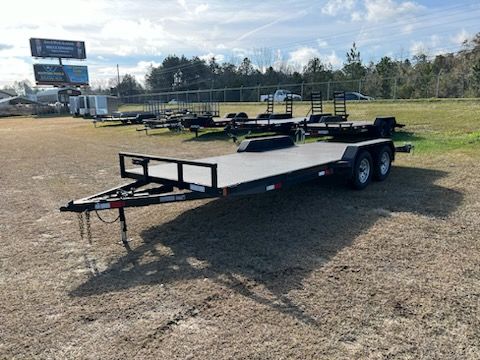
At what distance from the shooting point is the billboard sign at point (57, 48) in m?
63.3

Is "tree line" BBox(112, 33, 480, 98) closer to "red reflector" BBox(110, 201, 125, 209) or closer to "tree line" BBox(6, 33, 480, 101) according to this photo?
"tree line" BBox(6, 33, 480, 101)

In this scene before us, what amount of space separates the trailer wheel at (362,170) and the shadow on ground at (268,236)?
157 mm

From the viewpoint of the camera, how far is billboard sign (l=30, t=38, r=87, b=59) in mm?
63281

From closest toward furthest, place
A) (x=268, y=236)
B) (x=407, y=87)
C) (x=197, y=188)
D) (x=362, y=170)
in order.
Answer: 1. (x=197, y=188)
2. (x=268, y=236)
3. (x=362, y=170)
4. (x=407, y=87)

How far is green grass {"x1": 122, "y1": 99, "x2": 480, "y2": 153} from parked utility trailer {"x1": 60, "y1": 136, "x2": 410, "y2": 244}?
3956 millimetres

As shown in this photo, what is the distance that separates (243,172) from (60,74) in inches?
2649

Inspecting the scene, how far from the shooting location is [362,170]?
6348 millimetres

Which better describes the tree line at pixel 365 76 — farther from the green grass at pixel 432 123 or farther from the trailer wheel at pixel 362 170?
the trailer wheel at pixel 362 170

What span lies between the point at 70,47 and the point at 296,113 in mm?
56872

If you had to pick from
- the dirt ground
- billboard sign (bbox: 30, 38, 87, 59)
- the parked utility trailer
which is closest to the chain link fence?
the parked utility trailer

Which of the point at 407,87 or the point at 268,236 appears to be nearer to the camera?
the point at 268,236

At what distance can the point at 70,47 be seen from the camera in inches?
2581

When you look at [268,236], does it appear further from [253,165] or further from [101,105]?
[101,105]

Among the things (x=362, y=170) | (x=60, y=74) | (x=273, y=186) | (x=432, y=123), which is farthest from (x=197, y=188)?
(x=60, y=74)
